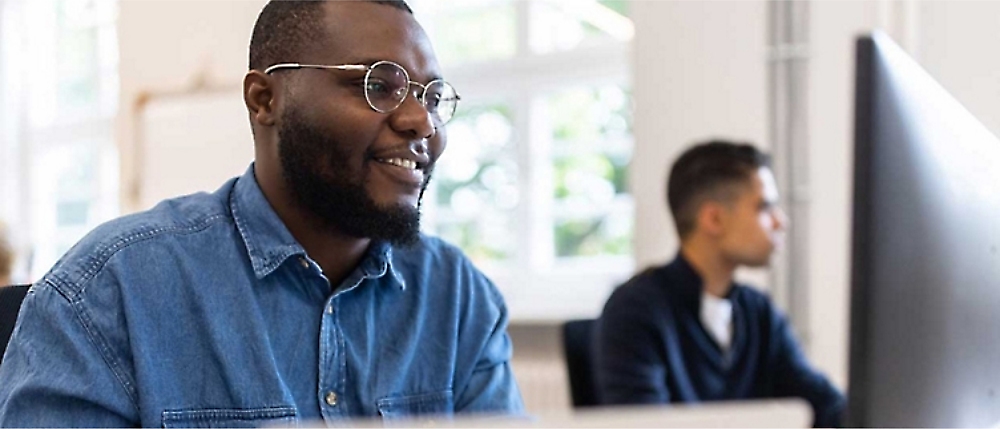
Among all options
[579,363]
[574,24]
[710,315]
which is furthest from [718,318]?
[574,24]

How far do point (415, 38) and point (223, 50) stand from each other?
7.4 inches

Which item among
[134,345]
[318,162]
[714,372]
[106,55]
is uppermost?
[106,55]

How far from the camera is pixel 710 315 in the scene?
80.1 inches

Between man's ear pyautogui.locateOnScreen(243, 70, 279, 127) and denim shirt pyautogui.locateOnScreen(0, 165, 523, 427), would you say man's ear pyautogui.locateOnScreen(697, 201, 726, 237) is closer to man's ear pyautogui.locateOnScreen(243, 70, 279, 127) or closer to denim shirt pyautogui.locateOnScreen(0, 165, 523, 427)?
denim shirt pyautogui.locateOnScreen(0, 165, 523, 427)

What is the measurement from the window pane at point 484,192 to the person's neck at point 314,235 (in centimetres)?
156

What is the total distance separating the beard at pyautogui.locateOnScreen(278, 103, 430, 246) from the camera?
901 mm

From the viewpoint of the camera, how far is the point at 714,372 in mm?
1950

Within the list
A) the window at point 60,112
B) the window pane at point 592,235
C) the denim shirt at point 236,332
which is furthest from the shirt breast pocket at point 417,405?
the window pane at point 592,235

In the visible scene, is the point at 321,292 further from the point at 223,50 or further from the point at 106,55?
the point at 106,55

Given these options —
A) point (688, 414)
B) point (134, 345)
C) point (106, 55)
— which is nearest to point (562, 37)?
point (106, 55)

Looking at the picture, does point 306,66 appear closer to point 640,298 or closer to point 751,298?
point 640,298

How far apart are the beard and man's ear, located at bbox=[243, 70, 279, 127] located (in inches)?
0.5

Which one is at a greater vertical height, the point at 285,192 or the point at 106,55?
the point at 106,55

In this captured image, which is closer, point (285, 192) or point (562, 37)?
point (285, 192)
